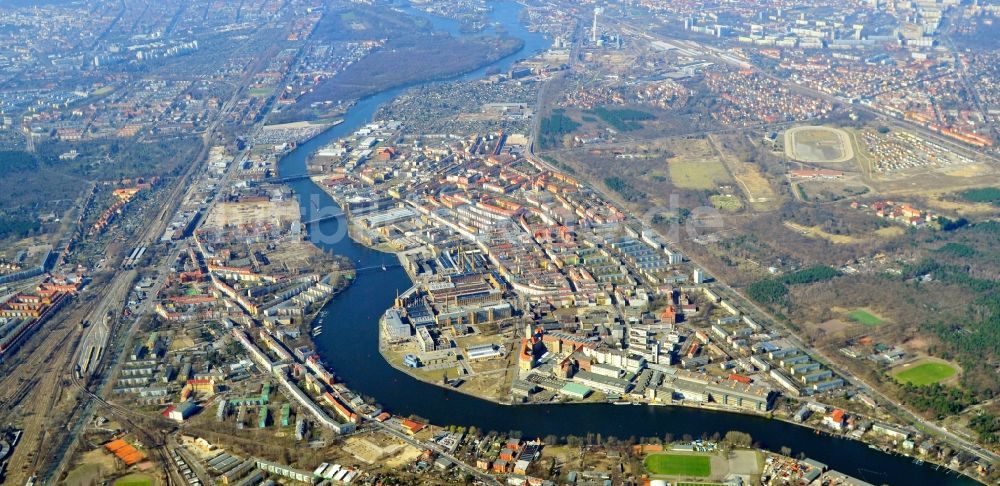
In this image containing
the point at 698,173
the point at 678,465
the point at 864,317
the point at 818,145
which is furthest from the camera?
the point at 818,145

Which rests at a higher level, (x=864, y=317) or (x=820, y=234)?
(x=864, y=317)

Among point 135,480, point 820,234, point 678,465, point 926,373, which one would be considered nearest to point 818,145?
point 820,234

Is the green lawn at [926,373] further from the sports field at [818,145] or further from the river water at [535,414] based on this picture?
the sports field at [818,145]

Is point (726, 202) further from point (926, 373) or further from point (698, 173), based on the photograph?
point (926, 373)

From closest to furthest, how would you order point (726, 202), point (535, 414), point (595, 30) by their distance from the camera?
point (535, 414) → point (726, 202) → point (595, 30)

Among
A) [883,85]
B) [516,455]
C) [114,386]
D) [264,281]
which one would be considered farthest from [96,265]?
[883,85]

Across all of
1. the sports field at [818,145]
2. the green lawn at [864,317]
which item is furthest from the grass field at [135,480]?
the sports field at [818,145]
